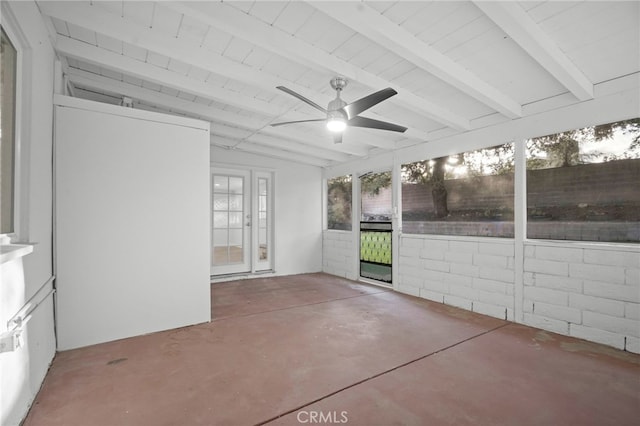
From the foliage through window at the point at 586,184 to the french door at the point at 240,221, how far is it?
478 centimetres

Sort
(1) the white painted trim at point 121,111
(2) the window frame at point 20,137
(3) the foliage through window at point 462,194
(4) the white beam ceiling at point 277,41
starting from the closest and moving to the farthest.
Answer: (2) the window frame at point 20,137, (4) the white beam ceiling at point 277,41, (1) the white painted trim at point 121,111, (3) the foliage through window at point 462,194

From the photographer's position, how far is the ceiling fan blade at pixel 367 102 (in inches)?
104

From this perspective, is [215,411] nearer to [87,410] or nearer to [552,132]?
[87,410]

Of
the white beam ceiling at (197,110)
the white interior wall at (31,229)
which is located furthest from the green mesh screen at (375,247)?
the white interior wall at (31,229)

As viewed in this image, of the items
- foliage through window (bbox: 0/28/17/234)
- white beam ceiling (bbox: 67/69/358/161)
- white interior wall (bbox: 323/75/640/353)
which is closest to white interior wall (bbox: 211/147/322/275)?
white beam ceiling (bbox: 67/69/358/161)

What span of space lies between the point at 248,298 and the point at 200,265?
1346 mm

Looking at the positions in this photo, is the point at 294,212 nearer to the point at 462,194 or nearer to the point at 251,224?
the point at 251,224

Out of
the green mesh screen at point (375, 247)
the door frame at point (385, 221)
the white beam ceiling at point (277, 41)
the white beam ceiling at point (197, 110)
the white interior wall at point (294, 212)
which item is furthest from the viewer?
the white interior wall at point (294, 212)

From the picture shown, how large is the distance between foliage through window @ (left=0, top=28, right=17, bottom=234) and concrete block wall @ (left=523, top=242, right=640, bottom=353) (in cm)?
486

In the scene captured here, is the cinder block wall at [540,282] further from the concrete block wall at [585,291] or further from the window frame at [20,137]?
the window frame at [20,137]

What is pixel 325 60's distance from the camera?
104 inches

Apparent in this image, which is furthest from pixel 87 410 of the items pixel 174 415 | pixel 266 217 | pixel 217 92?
pixel 266 217

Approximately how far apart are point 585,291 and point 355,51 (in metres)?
3.43

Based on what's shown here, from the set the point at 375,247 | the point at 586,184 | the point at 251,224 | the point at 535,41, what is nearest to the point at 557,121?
the point at 586,184
